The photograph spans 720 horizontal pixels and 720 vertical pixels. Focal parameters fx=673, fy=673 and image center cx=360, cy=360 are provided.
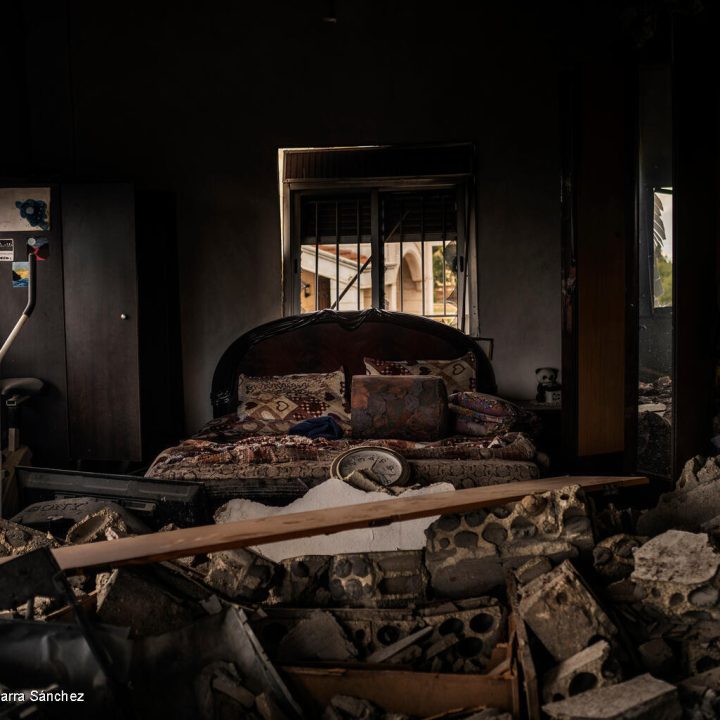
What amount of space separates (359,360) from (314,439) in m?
1.25

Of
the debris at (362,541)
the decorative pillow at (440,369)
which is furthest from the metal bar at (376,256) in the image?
the debris at (362,541)

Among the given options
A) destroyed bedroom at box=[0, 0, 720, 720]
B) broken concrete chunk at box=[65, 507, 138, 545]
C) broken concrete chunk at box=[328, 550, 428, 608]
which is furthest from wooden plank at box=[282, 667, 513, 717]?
broken concrete chunk at box=[65, 507, 138, 545]

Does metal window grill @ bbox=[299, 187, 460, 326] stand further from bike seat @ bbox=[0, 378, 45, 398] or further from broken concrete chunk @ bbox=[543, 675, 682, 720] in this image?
broken concrete chunk @ bbox=[543, 675, 682, 720]

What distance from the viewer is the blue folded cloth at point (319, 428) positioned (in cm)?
362

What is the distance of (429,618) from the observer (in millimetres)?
1913

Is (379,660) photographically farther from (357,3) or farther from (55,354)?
(357,3)

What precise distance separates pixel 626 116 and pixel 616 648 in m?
2.80

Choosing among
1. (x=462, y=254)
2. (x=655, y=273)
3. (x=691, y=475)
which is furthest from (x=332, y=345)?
(x=691, y=475)

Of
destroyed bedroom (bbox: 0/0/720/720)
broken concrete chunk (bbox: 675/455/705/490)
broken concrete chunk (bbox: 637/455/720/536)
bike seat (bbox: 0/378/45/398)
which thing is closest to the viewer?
destroyed bedroom (bbox: 0/0/720/720)

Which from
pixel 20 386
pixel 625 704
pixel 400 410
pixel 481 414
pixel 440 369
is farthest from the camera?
pixel 440 369

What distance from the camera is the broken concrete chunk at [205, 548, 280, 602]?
82.7 inches

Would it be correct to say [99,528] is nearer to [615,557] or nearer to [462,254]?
[615,557]

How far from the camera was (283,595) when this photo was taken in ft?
6.91

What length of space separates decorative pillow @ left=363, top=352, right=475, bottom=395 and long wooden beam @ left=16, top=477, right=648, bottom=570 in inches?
83.3
